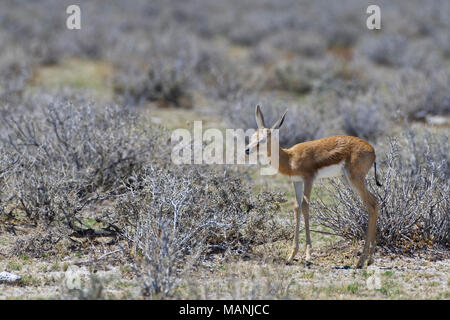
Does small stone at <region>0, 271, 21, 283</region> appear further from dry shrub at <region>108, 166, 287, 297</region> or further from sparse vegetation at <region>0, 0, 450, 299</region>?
dry shrub at <region>108, 166, 287, 297</region>

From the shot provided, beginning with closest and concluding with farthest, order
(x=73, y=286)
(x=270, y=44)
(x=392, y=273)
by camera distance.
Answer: (x=73, y=286)
(x=392, y=273)
(x=270, y=44)

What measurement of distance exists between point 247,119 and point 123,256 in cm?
530

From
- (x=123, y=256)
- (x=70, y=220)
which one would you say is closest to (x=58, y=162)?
(x=70, y=220)

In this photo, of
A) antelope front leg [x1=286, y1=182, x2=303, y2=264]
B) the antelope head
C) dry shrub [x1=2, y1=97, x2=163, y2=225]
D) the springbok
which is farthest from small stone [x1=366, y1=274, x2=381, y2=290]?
dry shrub [x1=2, y1=97, x2=163, y2=225]

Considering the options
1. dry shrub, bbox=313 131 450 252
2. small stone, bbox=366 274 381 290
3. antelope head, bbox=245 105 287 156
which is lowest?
small stone, bbox=366 274 381 290

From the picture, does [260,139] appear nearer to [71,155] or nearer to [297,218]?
[297,218]

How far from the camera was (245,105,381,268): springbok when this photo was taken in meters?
5.46

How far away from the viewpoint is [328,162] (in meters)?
5.47

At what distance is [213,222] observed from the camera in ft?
18.3

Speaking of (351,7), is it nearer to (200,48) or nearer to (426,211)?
(200,48)

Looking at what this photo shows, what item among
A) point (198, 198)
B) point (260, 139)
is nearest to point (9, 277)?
point (198, 198)

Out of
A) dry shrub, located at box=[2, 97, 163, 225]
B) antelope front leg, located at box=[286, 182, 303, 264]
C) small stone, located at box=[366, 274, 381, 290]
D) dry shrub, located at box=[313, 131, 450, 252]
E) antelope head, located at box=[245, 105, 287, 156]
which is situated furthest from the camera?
dry shrub, located at box=[2, 97, 163, 225]

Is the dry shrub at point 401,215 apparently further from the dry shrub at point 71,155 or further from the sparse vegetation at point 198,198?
the dry shrub at point 71,155
